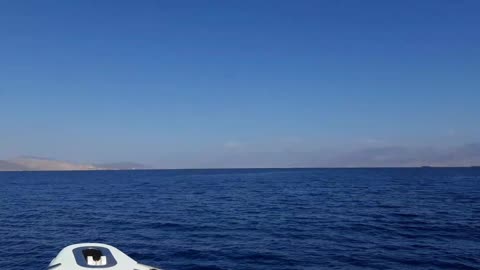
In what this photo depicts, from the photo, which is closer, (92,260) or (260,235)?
(92,260)

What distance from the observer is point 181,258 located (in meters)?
26.7

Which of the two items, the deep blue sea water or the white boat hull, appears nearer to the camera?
the white boat hull

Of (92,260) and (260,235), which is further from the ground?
(92,260)

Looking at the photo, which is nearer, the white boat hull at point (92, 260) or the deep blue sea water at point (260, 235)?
the white boat hull at point (92, 260)

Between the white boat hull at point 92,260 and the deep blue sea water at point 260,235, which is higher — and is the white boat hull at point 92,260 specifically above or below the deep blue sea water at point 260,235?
above

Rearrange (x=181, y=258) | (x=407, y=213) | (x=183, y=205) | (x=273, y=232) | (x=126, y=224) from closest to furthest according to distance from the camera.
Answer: (x=181, y=258) < (x=273, y=232) < (x=126, y=224) < (x=407, y=213) < (x=183, y=205)

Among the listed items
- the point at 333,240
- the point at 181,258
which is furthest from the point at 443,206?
A: the point at 181,258

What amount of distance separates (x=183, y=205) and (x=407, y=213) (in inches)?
1271

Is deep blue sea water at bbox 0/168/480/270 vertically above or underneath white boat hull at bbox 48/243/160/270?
underneath

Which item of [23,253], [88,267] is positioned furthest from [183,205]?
[88,267]

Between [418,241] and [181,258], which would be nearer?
[181,258]

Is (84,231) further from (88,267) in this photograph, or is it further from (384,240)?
(384,240)

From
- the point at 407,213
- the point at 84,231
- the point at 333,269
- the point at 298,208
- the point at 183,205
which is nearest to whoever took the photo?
the point at 333,269

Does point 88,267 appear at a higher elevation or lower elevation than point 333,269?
higher
